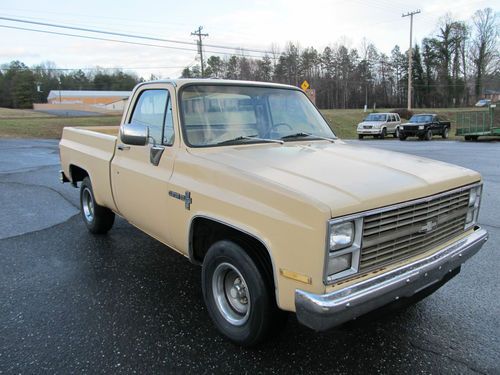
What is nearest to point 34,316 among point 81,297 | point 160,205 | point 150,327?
point 81,297

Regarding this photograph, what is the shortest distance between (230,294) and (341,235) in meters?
1.16

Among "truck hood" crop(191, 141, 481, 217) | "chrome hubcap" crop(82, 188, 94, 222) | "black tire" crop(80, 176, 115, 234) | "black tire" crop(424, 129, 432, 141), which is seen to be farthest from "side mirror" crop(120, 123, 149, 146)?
"black tire" crop(424, 129, 432, 141)

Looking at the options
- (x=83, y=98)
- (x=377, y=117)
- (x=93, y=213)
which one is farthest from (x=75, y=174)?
(x=83, y=98)

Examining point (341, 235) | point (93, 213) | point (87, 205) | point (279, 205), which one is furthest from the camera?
point (87, 205)

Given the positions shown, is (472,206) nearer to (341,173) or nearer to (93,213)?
(341,173)

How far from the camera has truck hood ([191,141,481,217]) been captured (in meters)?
2.43

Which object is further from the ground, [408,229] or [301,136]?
[301,136]

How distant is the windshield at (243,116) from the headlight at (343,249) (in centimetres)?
150

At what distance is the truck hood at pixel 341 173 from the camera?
7.97ft

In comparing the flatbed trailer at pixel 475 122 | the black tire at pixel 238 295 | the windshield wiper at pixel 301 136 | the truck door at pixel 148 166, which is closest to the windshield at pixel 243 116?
the windshield wiper at pixel 301 136

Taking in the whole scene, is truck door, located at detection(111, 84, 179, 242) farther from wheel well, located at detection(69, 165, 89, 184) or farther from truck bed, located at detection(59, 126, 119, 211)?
wheel well, located at detection(69, 165, 89, 184)

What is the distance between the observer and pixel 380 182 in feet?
8.75

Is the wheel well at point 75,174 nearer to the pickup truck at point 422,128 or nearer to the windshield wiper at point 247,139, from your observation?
the windshield wiper at point 247,139

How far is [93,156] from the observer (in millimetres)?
4988
